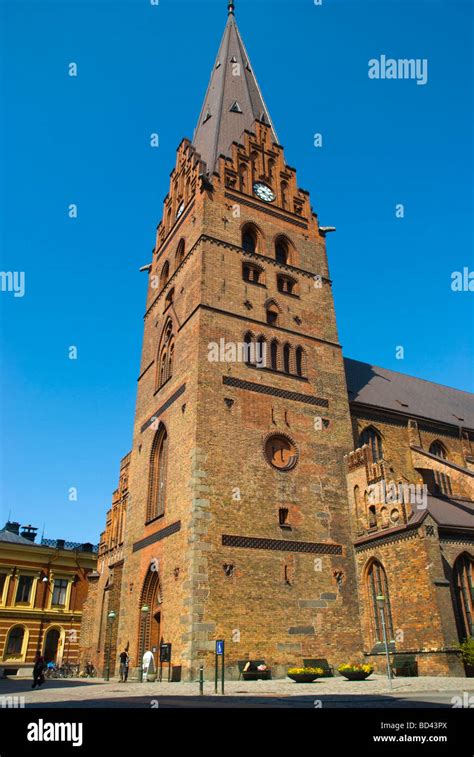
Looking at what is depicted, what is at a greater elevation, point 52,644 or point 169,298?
point 169,298

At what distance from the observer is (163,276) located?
3030cm

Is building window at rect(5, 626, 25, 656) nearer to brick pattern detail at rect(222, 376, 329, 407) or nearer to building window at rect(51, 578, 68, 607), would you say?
building window at rect(51, 578, 68, 607)

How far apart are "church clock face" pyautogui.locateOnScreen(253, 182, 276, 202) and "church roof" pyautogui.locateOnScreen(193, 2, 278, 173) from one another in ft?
8.61

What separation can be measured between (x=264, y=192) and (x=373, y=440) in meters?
14.3

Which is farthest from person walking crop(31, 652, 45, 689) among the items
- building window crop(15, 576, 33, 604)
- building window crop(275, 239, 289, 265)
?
building window crop(275, 239, 289, 265)

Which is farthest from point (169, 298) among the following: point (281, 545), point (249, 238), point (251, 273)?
point (281, 545)

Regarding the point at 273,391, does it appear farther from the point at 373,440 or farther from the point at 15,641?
the point at 15,641

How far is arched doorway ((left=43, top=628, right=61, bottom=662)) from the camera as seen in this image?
123 feet

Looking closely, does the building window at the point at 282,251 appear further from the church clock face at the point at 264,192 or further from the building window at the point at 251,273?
the building window at the point at 251,273

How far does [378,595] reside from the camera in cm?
2048

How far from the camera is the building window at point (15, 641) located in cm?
3572

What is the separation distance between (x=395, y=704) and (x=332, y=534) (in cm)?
1271
